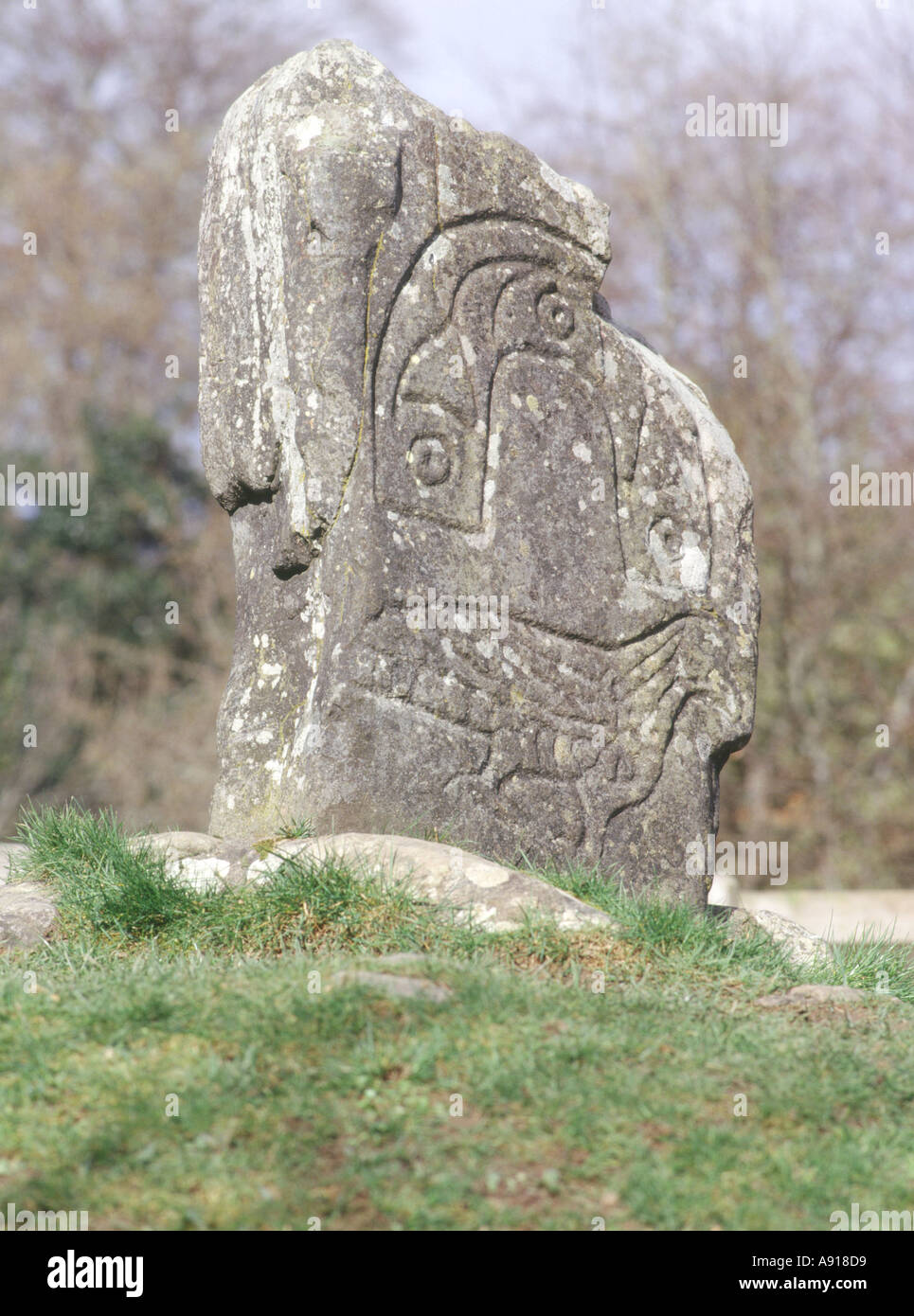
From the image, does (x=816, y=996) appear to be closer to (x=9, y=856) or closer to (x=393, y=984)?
(x=393, y=984)

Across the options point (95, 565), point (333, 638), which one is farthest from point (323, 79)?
point (95, 565)

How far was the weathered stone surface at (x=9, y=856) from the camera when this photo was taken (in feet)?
14.4

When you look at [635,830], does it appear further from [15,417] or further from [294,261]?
[15,417]

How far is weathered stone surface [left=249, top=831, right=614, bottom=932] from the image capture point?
3.85 meters

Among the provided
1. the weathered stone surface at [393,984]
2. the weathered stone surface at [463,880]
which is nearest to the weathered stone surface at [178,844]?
the weathered stone surface at [463,880]

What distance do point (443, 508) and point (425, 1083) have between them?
2278 millimetres

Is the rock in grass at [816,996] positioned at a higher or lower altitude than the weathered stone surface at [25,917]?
lower

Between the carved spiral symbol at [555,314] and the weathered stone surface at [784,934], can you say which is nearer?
the weathered stone surface at [784,934]

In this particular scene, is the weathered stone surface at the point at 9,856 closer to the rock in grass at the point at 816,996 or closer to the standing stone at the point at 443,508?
the standing stone at the point at 443,508

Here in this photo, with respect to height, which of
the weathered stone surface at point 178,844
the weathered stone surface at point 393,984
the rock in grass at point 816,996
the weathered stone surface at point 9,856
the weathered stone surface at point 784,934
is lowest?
the weathered stone surface at point 784,934

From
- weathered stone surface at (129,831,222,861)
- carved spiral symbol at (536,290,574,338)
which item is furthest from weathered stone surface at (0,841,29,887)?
carved spiral symbol at (536,290,574,338)

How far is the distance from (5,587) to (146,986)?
10385mm

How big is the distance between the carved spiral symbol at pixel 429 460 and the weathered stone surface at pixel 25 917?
1819mm

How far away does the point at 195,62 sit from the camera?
1697 centimetres
